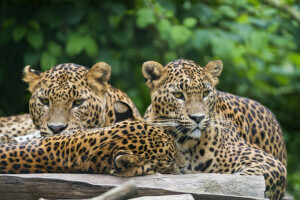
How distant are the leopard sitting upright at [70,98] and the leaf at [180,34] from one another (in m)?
3.70

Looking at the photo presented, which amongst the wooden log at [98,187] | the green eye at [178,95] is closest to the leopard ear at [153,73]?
the green eye at [178,95]

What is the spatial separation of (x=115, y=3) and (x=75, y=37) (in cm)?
112

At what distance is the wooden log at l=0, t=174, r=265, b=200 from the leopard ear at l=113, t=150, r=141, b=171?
12 centimetres

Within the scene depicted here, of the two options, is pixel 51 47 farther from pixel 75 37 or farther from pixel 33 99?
pixel 33 99

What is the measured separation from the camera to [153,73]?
23.6 feet

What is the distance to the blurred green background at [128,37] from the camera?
1174 cm

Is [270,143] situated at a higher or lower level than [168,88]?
lower

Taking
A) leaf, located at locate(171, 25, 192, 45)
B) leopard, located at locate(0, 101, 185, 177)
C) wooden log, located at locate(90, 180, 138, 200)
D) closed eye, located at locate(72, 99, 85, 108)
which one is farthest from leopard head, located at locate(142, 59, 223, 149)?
leaf, located at locate(171, 25, 192, 45)

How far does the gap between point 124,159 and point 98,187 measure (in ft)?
1.27

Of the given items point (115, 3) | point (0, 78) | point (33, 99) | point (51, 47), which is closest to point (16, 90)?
point (0, 78)

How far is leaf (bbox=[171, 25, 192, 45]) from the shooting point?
11.4m

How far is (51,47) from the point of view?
11.8 metres

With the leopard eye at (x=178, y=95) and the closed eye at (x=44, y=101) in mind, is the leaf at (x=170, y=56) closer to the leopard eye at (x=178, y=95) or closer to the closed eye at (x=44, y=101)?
the closed eye at (x=44, y=101)

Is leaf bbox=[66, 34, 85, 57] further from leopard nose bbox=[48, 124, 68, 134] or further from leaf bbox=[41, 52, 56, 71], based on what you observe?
leopard nose bbox=[48, 124, 68, 134]
